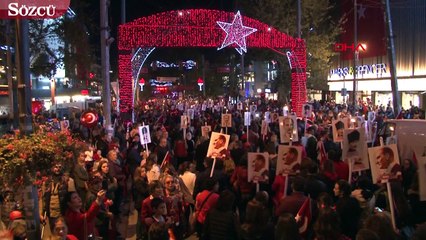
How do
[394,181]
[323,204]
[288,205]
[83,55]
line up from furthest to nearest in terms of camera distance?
[83,55] < [394,181] < [288,205] < [323,204]

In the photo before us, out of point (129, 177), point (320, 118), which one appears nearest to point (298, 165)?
point (129, 177)

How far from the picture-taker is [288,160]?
8773 millimetres

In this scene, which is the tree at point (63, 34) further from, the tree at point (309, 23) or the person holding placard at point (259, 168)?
the person holding placard at point (259, 168)

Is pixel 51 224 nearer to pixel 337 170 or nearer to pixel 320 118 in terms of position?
pixel 337 170

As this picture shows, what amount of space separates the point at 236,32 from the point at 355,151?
13730 millimetres

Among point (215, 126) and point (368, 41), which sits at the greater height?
point (368, 41)

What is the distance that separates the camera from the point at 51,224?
7.62 metres

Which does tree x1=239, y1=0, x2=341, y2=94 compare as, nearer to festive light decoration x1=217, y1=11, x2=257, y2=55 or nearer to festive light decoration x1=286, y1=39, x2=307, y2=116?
festive light decoration x1=286, y1=39, x2=307, y2=116

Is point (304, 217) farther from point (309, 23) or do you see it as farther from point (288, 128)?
point (309, 23)

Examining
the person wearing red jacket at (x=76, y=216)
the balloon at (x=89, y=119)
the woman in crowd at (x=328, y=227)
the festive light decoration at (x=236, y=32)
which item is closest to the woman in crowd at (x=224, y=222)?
the woman in crowd at (x=328, y=227)

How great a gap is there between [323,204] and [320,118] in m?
14.9

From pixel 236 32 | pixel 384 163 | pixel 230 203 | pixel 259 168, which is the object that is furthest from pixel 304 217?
pixel 236 32

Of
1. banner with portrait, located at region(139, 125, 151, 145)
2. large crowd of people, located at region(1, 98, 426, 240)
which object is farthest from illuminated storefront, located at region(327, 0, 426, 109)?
large crowd of people, located at region(1, 98, 426, 240)

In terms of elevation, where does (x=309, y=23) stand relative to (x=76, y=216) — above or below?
above
